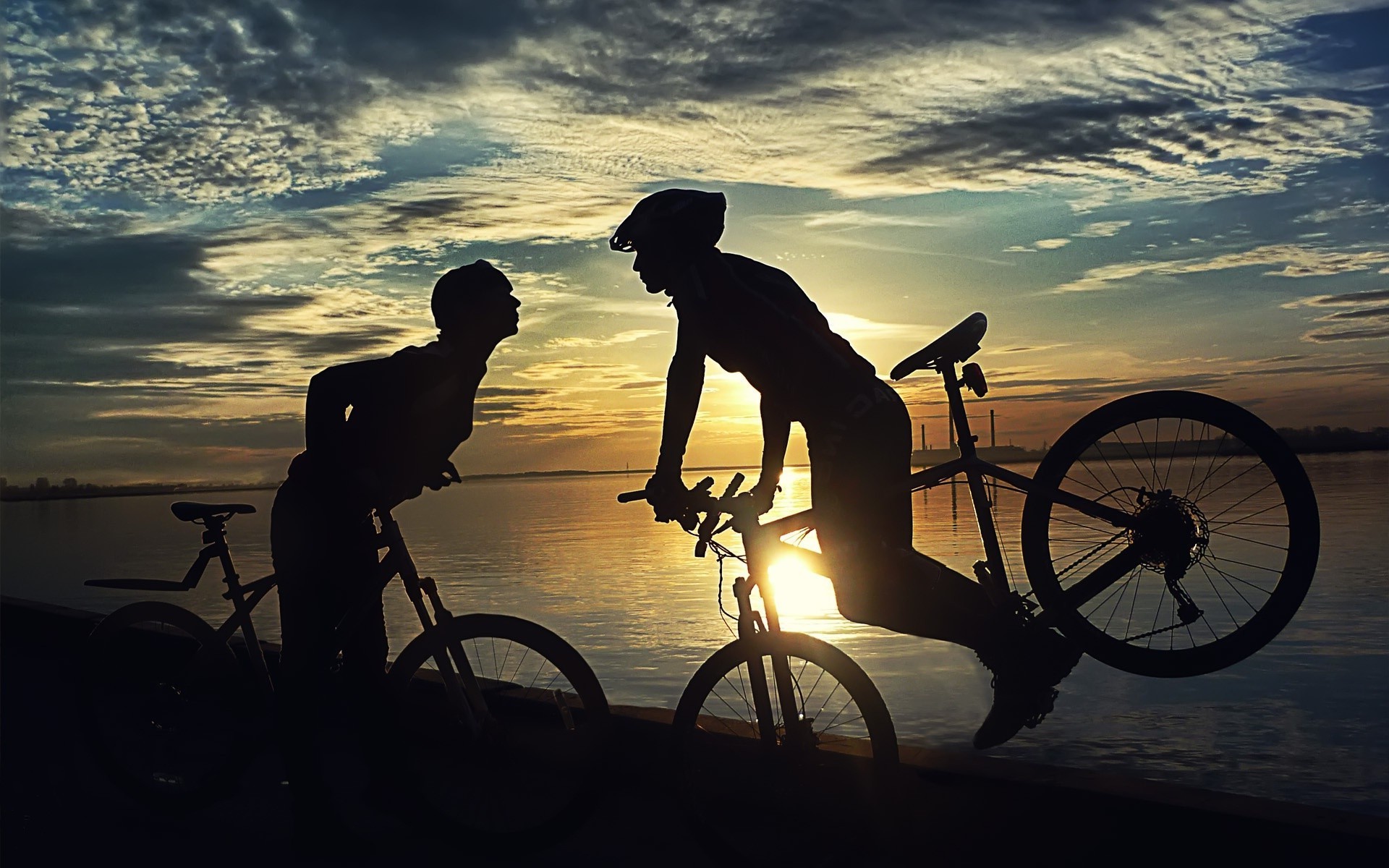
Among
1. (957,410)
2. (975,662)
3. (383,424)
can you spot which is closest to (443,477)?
(383,424)

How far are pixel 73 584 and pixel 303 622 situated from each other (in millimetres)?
27560

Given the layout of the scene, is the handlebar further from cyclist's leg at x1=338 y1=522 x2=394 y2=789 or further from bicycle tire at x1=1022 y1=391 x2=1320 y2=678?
cyclist's leg at x1=338 y1=522 x2=394 y2=789

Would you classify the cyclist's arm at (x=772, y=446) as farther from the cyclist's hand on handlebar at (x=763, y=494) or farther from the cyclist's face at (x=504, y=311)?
the cyclist's face at (x=504, y=311)

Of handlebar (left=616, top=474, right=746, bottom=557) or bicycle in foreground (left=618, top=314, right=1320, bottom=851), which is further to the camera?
handlebar (left=616, top=474, right=746, bottom=557)

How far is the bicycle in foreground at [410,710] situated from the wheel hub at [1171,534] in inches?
71.2

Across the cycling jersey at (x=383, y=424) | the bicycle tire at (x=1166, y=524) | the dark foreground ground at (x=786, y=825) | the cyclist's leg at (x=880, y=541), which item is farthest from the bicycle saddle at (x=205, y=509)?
the bicycle tire at (x=1166, y=524)

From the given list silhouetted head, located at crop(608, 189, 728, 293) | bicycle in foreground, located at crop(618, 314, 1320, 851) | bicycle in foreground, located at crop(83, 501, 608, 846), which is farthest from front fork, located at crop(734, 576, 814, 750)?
silhouetted head, located at crop(608, 189, 728, 293)

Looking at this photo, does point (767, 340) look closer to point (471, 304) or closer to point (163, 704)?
point (471, 304)

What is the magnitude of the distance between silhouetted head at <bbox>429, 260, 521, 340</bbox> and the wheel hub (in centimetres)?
248

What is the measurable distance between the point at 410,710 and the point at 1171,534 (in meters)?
2.69

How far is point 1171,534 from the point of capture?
3611 mm

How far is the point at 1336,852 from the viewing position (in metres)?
3.02

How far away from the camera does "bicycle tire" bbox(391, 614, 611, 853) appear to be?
12.8ft

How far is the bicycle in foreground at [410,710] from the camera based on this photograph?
156 inches
